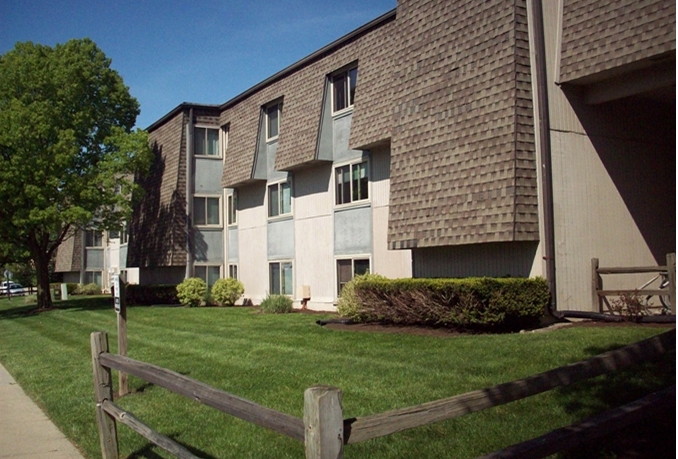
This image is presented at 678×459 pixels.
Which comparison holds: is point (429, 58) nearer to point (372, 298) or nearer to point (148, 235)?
point (372, 298)

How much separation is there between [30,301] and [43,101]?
1768 centimetres

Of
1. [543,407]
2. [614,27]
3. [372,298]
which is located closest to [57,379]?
[372,298]

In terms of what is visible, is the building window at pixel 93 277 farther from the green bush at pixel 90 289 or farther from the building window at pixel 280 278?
the building window at pixel 280 278

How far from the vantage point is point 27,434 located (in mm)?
8227

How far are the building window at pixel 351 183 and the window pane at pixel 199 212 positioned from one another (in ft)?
32.3

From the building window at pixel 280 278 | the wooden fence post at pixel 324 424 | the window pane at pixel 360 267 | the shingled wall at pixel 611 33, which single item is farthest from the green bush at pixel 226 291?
the wooden fence post at pixel 324 424

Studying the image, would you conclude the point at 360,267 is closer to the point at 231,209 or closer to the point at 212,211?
the point at 231,209

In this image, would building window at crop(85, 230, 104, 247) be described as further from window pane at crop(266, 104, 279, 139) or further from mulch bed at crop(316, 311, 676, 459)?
mulch bed at crop(316, 311, 676, 459)

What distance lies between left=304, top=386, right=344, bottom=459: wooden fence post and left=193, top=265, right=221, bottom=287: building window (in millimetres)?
26670

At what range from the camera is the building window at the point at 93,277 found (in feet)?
170

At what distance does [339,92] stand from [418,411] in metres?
18.9

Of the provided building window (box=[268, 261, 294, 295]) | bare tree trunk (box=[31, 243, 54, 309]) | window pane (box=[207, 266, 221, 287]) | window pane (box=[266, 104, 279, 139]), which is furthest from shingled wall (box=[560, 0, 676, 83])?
bare tree trunk (box=[31, 243, 54, 309])

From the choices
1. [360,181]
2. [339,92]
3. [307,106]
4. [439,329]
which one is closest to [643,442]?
[439,329]

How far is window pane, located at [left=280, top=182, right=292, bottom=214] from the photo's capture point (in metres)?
24.7
